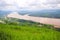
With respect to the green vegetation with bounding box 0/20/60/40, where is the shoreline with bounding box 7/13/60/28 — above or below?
above

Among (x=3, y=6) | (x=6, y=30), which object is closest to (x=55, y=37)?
(x=6, y=30)

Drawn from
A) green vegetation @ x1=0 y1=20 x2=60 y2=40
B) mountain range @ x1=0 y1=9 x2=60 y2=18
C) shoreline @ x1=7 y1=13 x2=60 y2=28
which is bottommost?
green vegetation @ x1=0 y1=20 x2=60 y2=40

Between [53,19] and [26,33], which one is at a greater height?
[53,19]

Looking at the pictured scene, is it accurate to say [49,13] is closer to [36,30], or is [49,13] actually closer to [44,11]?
[44,11]

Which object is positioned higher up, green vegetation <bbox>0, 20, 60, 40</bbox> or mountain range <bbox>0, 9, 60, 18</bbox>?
mountain range <bbox>0, 9, 60, 18</bbox>

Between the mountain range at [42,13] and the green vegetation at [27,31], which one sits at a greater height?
the mountain range at [42,13]

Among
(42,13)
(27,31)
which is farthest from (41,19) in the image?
(27,31)

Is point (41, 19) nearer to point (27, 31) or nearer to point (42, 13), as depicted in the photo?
point (42, 13)

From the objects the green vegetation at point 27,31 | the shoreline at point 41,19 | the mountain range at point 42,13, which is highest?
the mountain range at point 42,13
